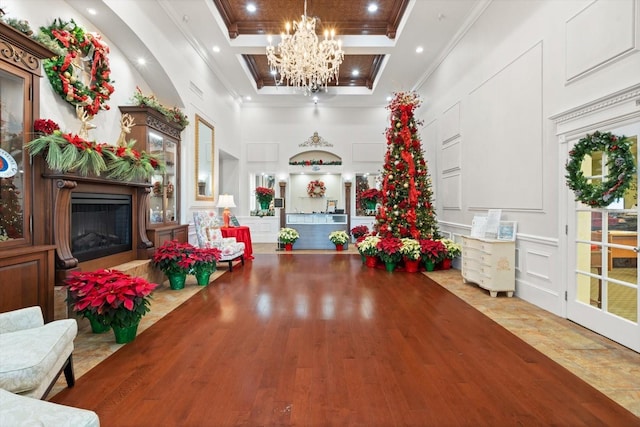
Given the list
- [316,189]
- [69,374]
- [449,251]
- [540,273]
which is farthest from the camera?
[316,189]

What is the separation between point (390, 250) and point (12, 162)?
5.25 m

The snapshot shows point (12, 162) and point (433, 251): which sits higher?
point (12, 162)

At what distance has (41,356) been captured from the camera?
1744 millimetres

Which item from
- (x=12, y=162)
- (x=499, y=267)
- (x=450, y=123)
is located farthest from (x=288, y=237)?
(x=12, y=162)

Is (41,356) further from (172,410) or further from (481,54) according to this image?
(481,54)

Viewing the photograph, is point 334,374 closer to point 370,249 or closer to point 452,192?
point 370,249

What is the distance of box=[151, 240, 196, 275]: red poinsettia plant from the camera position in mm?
4723

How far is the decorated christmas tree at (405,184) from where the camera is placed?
653 centimetres

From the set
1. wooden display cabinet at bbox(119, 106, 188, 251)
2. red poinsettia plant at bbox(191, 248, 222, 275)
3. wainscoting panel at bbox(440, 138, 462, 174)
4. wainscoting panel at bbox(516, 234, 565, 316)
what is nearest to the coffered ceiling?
wooden display cabinet at bbox(119, 106, 188, 251)

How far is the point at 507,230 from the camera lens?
4.64 metres

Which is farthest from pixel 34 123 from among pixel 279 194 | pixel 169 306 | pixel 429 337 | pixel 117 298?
pixel 279 194

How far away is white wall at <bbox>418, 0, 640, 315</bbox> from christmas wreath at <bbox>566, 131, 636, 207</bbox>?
1.07 feet

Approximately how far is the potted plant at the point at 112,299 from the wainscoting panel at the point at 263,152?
Result: 8.04 metres

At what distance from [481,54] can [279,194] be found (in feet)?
22.9
